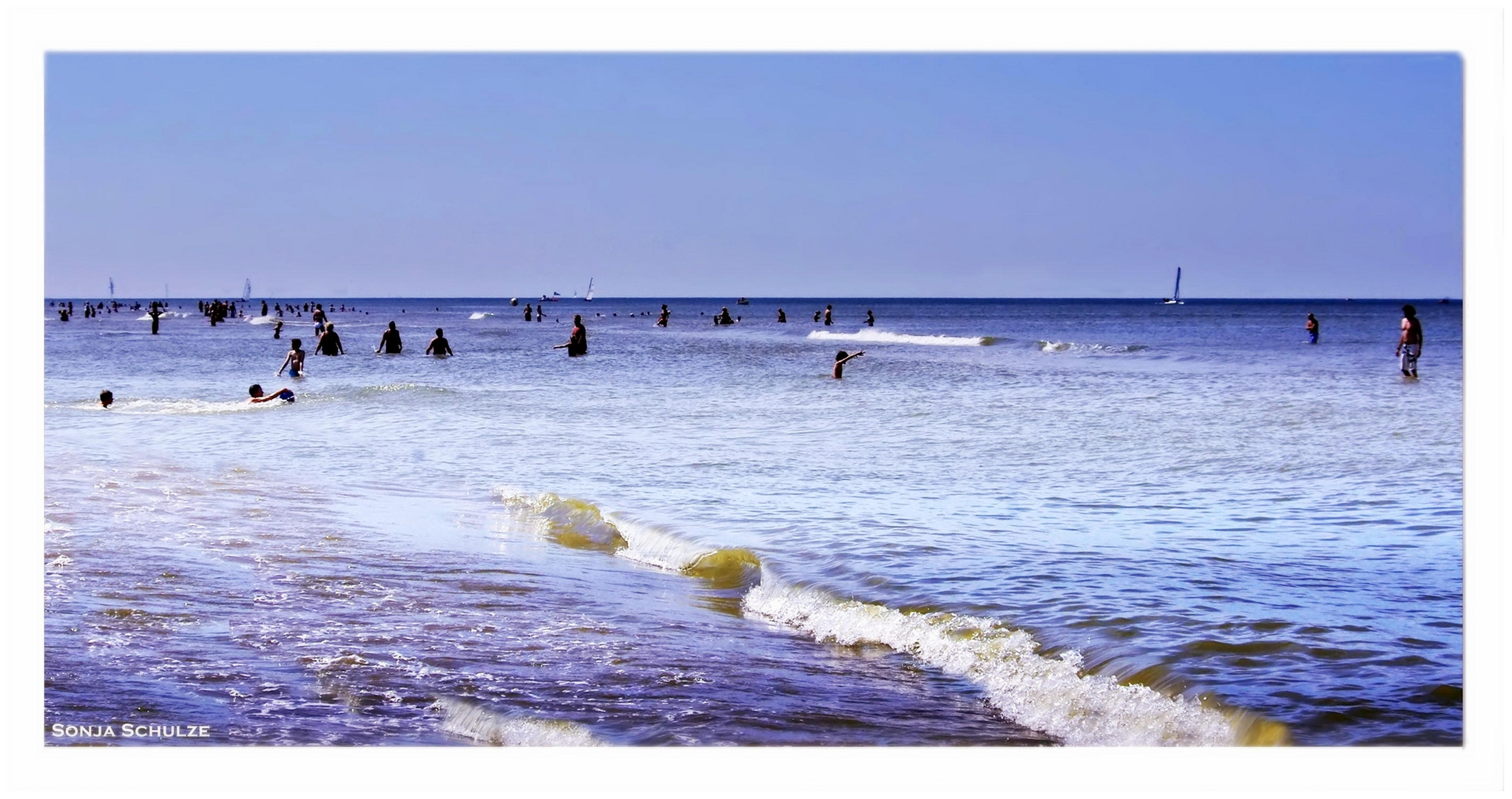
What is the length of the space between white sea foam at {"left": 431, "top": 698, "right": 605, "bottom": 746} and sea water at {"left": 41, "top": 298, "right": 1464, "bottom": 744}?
0.02m

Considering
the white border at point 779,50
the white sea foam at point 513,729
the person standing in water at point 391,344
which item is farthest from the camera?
the person standing in water at point 391,344

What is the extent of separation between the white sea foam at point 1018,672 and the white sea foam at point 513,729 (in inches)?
74.0

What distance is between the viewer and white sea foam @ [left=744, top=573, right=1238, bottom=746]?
17.3 ft

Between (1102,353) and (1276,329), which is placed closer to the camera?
(1102,353)

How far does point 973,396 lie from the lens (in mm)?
23047

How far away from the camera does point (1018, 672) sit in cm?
595

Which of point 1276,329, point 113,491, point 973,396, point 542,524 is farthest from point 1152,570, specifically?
point 1276,329

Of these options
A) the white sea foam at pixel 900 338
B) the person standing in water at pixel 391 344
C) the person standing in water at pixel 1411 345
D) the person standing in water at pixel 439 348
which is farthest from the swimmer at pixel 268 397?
the white sea foam at pixel 900 338

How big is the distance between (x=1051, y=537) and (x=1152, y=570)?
1112 mm

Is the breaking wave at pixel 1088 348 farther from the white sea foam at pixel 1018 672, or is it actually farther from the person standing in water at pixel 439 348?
the white sea foam at pixel 1018 672

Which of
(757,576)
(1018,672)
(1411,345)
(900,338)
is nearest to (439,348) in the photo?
(1411,345)

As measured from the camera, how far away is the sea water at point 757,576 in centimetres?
535
